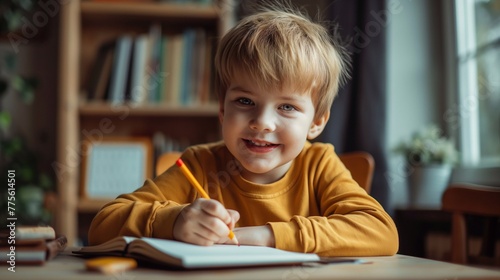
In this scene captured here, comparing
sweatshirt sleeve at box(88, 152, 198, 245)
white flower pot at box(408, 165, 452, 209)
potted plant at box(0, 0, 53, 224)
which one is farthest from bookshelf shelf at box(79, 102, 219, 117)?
sweatshirt sleeve at box(88, 152, 198, 245)

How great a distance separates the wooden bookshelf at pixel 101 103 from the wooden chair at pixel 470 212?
1.32 m

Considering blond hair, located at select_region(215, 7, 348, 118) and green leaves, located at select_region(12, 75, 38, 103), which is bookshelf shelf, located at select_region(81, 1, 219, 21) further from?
blond hair, located at select_region(215, 7, 348, 118)

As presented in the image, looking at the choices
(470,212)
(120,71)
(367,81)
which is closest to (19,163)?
(120,71)

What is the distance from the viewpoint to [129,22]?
2713mm

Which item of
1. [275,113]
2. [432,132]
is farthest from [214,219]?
[432,132]

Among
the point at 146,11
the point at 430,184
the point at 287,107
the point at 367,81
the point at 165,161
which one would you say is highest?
the point at 146,11

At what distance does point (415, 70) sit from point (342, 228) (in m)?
1.77

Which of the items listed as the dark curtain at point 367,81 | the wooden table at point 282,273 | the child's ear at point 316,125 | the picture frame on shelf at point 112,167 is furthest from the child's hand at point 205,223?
the picture frame on shelf at point 112,167

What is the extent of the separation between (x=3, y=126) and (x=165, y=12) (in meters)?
0.82

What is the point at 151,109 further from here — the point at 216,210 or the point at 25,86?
the point at 216,210

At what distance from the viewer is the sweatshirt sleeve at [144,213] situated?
916mm

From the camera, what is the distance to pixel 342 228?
93cm

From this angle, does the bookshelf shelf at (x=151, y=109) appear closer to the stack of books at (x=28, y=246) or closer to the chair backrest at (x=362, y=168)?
the chair backrest at (x=362, y=168)

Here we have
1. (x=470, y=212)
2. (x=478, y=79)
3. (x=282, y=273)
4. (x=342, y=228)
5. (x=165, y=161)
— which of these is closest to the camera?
(x=282, y=273)
